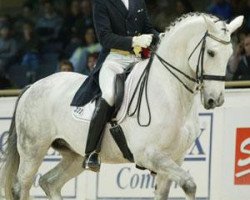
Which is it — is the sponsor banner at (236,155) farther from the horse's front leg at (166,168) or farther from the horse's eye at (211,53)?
A: the horse's eye at (211,53)

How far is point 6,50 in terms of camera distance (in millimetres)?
17891

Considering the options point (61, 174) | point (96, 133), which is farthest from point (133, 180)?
point (96, 133)

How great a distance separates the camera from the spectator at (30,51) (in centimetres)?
1703

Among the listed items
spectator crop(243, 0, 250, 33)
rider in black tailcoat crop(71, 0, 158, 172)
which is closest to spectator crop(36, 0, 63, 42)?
spectator crop(243, 0, 250, 33)

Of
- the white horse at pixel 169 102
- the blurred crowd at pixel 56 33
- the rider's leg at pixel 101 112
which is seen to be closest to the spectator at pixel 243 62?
the blurred crowd at pixel 56 33

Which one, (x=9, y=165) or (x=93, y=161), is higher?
(x=93, y=161)

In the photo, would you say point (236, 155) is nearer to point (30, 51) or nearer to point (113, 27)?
point (113, 27)

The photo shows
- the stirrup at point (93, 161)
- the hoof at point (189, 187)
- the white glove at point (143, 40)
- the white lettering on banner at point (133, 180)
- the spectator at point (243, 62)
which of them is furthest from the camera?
the spectator at point (243, 62)

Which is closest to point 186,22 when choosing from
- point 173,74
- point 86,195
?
point 173,74

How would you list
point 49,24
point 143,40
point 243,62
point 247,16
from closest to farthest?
point 143,40 → point 243,62 → point 247,16 → point 49,24

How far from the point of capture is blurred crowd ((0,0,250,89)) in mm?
15623

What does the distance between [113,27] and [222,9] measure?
15.3 feet

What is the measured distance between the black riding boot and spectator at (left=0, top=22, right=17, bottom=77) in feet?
23.1

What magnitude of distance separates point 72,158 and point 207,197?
2.03 metres
